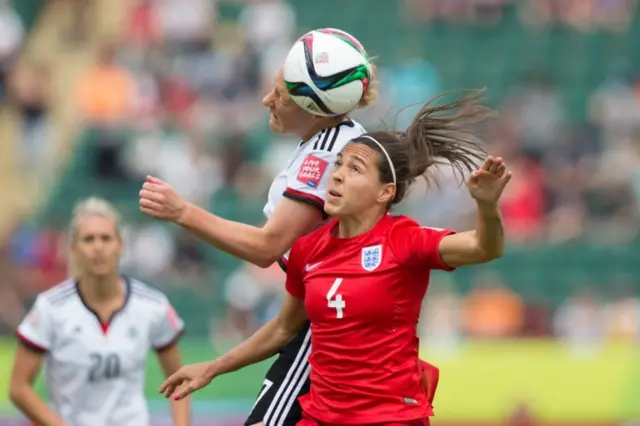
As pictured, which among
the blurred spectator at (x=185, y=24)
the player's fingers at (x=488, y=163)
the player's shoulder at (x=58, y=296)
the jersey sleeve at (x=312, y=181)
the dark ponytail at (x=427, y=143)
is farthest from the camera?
the blurred spectator at (x=185, y=24)

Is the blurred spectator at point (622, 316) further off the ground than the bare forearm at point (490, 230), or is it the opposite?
the bare forearm at point (490, 230)

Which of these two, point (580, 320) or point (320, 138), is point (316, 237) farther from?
point (580, 320)

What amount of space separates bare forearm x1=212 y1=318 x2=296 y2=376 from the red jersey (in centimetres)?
49

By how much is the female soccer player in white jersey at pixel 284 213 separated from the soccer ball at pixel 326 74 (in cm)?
7

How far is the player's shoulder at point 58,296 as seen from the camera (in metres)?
7.16

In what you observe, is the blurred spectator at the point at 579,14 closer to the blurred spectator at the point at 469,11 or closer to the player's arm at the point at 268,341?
the blurred spectator at the point at 469,11

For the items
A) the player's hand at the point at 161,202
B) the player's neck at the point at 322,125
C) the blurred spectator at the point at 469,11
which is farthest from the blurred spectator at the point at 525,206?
the player's hand at the point at 161,202

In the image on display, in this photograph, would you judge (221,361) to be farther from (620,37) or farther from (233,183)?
(620,37)

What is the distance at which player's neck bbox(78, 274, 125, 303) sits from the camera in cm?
721

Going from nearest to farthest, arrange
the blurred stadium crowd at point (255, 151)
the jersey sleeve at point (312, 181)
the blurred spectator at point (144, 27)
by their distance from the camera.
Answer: the jersey sleeve at point (312, 181) → the blurred stadium crowd at point (255, 151) → the blurred spectator at point (144, 27)

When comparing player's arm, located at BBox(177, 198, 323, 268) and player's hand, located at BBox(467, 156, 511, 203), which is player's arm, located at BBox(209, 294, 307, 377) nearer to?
player's arm, located at BBox(177, 198, 323, 268)

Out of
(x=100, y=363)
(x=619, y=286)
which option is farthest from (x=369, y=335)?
(x=619, y=286)

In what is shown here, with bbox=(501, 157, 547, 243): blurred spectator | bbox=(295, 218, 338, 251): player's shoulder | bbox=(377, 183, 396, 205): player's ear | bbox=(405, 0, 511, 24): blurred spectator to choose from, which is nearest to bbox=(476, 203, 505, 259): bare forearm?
bbox=(377, 183, 396, 205): player's ear

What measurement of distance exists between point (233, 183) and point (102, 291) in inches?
295
